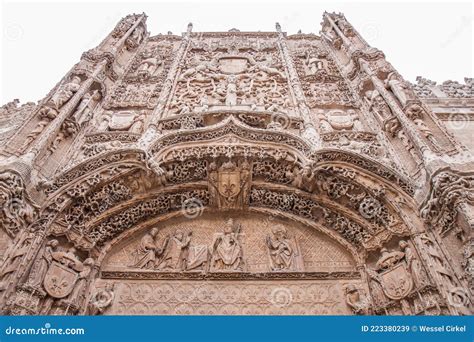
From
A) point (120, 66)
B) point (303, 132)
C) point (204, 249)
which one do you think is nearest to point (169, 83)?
point (120, 66)

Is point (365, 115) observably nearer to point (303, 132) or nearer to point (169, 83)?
point (303, 132)

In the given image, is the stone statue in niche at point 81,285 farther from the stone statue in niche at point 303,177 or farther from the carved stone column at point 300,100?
the carved stone column at point 300,100

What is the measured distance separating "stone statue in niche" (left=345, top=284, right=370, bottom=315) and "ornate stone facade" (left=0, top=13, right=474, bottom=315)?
0.02m

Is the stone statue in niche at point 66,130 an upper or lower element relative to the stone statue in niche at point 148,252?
upper

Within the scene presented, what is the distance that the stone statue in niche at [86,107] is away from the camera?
7.32 meters

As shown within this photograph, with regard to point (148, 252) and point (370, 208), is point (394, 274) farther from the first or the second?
point (148, 252)

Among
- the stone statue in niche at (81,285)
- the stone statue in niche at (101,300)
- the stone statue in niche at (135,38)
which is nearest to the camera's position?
the stone statue in niche at (81,285)

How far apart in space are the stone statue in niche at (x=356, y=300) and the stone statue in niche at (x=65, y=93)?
5782 mm

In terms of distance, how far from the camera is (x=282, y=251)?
636 centimetres

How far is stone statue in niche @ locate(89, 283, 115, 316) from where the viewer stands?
5434 millimetres

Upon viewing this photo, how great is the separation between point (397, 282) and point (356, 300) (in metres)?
0.65


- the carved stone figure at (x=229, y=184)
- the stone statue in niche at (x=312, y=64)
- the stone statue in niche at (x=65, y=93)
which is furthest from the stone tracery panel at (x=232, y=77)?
the stone statue in niche at (x=65, y=93)

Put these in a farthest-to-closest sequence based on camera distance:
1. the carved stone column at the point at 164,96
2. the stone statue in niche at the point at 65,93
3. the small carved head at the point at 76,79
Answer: the small carved head at the point at 76,79 < the carved stone column at the point at 164,96 < the stone statue in niche at the point at 65,93

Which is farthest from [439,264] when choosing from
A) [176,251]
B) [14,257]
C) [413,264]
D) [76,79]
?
[76,79]
